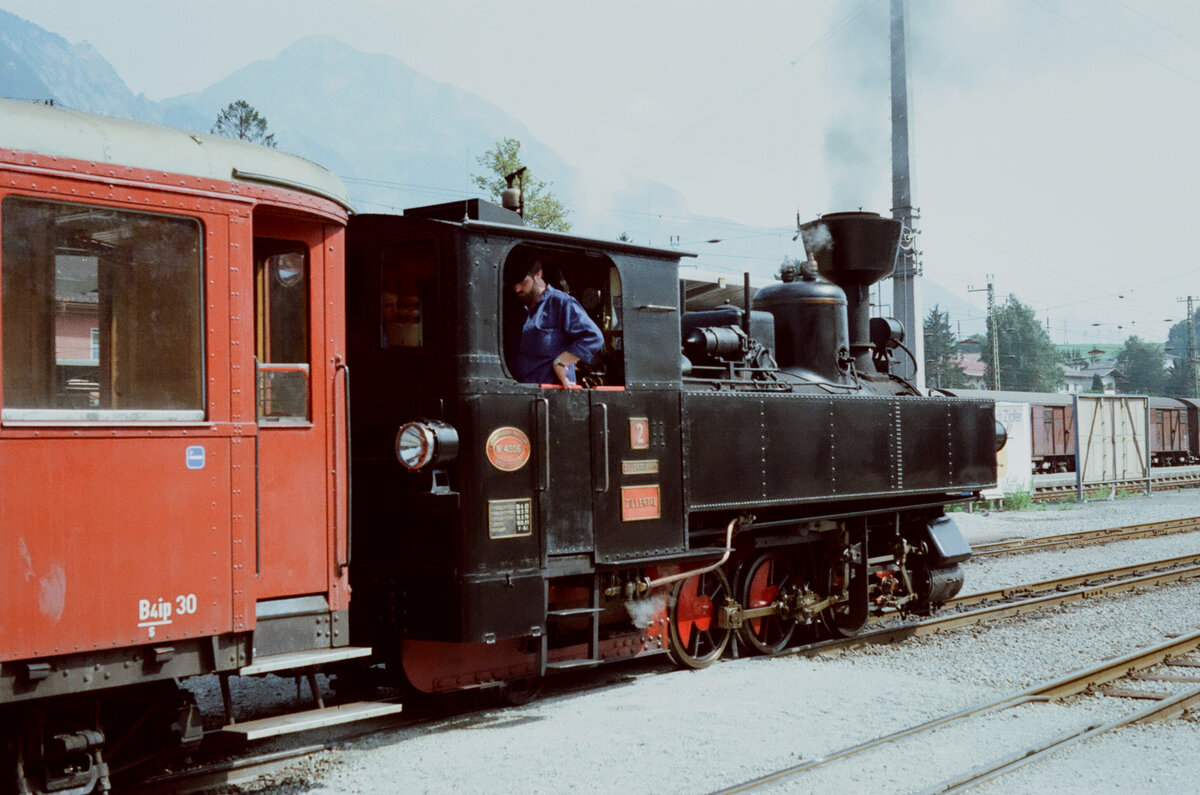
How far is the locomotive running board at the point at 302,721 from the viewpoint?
460cm

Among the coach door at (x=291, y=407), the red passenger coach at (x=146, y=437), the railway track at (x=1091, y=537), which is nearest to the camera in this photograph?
the red passenger coach at (x=146, y=437)

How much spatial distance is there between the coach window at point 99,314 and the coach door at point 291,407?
0.50m

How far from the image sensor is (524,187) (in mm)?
24344

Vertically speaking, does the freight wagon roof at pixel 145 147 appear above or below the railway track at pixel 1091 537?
above

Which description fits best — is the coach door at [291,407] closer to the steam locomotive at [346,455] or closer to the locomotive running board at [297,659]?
the steam locomotive at [346,455]

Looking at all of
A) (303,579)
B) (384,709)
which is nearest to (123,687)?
(303,579)

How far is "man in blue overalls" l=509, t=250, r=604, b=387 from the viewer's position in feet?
20.5

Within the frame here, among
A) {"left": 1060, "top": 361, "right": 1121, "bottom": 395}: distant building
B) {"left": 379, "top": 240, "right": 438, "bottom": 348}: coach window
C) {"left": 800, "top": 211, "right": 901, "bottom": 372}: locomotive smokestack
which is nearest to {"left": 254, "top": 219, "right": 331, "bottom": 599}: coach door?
{"left": 379, "top": 240, "right": 438, "bottom": 348}: coach window

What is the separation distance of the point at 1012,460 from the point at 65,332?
23489 mm

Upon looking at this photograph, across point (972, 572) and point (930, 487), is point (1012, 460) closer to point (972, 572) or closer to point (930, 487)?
point (972, 572)

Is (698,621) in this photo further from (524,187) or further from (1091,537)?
(524,187)

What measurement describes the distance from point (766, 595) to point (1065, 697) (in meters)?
2.32

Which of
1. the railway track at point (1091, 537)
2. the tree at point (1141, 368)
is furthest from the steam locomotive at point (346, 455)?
the tree at point (1141, 368)

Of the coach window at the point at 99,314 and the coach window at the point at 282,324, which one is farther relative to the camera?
the coach window at the point at 282,324
